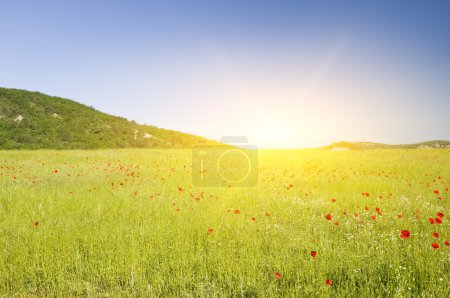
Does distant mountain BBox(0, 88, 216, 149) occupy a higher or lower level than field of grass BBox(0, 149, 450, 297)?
higher

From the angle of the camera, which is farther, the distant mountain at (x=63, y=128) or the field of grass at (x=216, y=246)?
the distant mountain at (x=63, y=128)

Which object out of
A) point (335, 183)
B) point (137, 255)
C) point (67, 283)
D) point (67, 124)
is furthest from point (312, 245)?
point (67, 124)

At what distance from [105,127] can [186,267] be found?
4570 centimetres

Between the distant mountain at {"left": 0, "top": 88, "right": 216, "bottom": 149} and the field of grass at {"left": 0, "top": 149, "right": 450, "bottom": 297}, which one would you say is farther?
the distant mountain at {"left": 0, "top": 88, "right": 216, "bottom": 149}

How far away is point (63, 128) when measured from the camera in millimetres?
40562

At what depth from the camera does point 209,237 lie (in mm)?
5598

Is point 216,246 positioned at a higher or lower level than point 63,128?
lower

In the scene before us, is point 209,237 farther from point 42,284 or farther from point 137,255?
point 42,284

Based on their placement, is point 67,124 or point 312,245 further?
point 67,124

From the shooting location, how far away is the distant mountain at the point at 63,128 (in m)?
35.7

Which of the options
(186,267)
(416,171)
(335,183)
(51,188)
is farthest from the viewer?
(416,171)

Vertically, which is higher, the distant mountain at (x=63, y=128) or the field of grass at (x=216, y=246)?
the distant mountain at (x=63, y=128)

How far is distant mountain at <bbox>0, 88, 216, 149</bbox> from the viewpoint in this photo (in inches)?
1406

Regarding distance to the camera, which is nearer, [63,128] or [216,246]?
[216,246]
